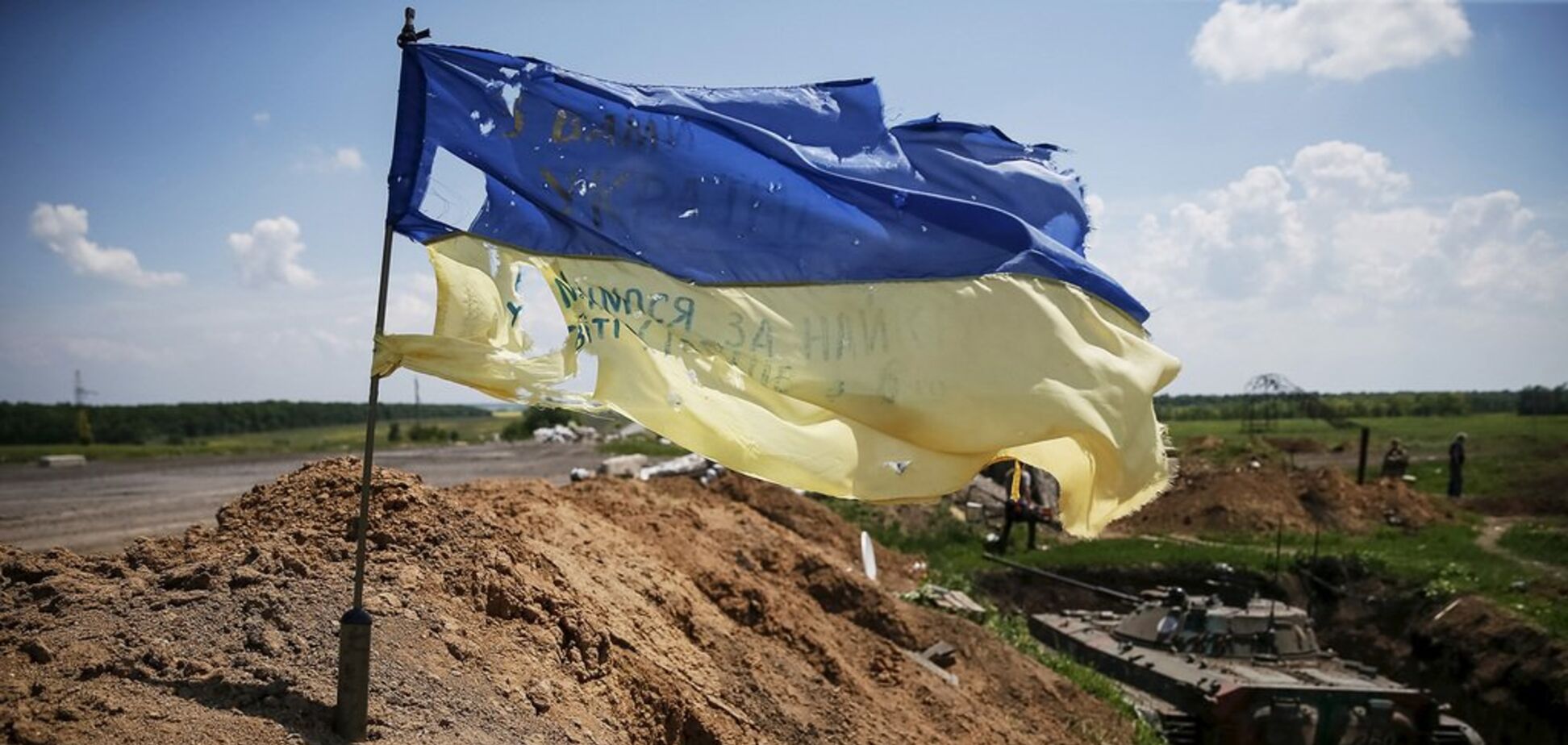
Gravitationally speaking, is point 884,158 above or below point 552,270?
above

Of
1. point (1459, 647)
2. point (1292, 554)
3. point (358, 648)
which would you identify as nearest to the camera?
point (358, 648)

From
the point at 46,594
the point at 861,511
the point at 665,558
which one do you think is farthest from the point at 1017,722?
the point at 861,511

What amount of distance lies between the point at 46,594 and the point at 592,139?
12.1 ft

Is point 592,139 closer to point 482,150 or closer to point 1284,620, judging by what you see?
point 482,150

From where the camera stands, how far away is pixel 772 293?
650cm

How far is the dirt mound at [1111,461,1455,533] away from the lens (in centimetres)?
3103

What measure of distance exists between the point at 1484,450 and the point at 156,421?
7357cm

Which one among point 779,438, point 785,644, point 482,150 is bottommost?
point 785,644

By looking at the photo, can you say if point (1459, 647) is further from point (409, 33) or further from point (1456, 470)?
point (409, 33)

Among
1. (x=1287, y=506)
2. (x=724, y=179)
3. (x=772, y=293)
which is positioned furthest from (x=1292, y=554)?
(x=724, y=179)

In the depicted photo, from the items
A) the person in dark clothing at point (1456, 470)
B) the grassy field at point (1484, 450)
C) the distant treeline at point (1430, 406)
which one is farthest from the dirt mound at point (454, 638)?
the distant treeline at point (1430, 406)

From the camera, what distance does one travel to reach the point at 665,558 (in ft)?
38.1

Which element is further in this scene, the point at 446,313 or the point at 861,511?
the point at 861,511

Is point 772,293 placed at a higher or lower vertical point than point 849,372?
higher
